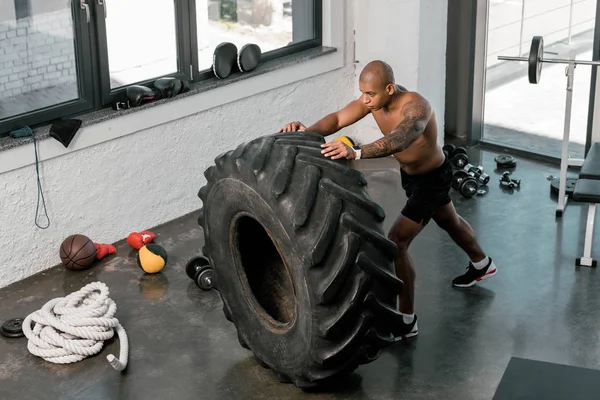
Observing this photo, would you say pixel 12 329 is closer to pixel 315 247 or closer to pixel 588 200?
pixel 315 247

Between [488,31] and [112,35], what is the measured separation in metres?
3.12

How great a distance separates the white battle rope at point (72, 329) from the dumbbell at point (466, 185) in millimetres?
2805

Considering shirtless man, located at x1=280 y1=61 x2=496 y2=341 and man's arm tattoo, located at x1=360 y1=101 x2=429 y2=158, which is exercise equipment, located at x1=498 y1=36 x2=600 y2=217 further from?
man's arm tattoo, located at x1=360 y1=101 x2=429 y2=158

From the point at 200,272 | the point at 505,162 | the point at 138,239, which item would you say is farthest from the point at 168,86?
the point at 505,162

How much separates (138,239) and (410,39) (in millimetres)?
2661

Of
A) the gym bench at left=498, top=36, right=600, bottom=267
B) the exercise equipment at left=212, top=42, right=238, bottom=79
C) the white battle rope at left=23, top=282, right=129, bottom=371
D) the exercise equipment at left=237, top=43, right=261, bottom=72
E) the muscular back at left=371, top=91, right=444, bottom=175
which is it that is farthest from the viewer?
the exercise equipment at left=237, top=43, right=261, bottom=72

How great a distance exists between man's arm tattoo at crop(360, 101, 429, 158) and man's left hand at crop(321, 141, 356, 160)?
0.16m

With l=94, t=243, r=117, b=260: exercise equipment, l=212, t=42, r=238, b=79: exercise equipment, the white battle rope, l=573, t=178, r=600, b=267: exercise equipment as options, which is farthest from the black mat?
l=212, t=42, r=238, b=79: exercise equipment

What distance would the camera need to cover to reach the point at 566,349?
478 centimetres

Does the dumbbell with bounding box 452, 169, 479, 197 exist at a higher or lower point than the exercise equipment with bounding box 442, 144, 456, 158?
lower

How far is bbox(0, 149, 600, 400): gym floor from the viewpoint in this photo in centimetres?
460

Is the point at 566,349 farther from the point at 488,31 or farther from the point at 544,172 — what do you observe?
the point at 488,31

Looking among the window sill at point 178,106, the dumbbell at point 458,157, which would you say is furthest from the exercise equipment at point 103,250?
the dumbbell at point 458,157

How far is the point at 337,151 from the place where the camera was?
4188 millimetres
